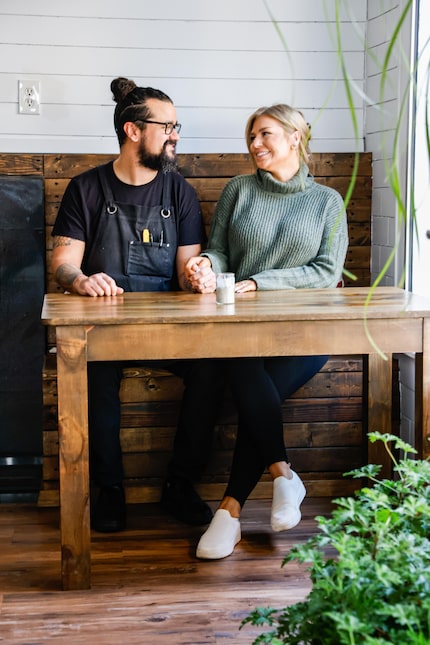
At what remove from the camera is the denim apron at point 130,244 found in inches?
128

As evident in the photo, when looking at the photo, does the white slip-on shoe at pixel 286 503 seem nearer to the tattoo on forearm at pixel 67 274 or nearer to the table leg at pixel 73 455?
the table leg at pixel 73 455

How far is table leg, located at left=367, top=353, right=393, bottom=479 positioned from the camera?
10.3 feet

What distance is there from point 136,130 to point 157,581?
1.58 meters

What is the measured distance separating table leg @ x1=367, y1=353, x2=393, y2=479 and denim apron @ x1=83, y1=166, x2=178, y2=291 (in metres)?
0.81

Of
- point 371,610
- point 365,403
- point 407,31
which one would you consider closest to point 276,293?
point 365,403

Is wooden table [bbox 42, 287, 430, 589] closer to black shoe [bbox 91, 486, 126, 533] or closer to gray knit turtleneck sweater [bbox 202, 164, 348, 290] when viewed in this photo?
black shoe [bbox 91, 486, 126, 533]

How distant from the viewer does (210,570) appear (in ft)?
8.64

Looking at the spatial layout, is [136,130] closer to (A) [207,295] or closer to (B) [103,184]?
(B) [103,184]

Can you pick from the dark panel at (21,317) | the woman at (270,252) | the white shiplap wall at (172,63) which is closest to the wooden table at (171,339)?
the woman at (270,252)

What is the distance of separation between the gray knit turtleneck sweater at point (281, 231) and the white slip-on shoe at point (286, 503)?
674mm

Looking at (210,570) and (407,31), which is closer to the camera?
(210,570)

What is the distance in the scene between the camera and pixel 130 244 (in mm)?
3254

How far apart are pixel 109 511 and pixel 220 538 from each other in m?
0.45

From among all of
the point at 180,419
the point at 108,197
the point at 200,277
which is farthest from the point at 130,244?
the point at 180,419
